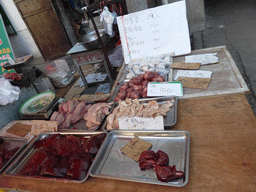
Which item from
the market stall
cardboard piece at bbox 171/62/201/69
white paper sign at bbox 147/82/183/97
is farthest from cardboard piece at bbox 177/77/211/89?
cardboard piece at bbox 171/62/201/69

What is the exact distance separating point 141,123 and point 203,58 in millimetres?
1475

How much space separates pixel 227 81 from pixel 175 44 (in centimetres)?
105

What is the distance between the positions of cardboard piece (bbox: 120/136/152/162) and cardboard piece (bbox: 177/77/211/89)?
3.07 ft

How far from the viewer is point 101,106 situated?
2.11 m

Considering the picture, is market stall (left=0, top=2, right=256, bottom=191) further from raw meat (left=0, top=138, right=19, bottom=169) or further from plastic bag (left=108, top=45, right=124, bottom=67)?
plastic bag (left=108, top=45, right=124, bottom=67)

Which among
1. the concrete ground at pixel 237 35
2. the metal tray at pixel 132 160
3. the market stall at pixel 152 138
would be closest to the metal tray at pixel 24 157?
the market stall at pixel 152 138

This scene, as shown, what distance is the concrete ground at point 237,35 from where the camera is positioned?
13.7 ft

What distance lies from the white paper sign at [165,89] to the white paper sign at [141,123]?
447 millimetres

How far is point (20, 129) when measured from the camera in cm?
233

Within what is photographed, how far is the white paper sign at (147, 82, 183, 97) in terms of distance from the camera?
1.96 meters

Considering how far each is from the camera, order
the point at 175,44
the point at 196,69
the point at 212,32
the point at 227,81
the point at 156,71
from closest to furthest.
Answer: the point at 227,81 → the point at 196,69 → the point at 156,71 → the point at 175,44 → the point at 212,32

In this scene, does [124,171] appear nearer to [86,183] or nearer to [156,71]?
[86,183]

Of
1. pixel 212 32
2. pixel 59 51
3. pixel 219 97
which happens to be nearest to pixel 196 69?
Answer: pixel 219 97

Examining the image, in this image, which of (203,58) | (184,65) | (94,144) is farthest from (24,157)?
(203,58)
